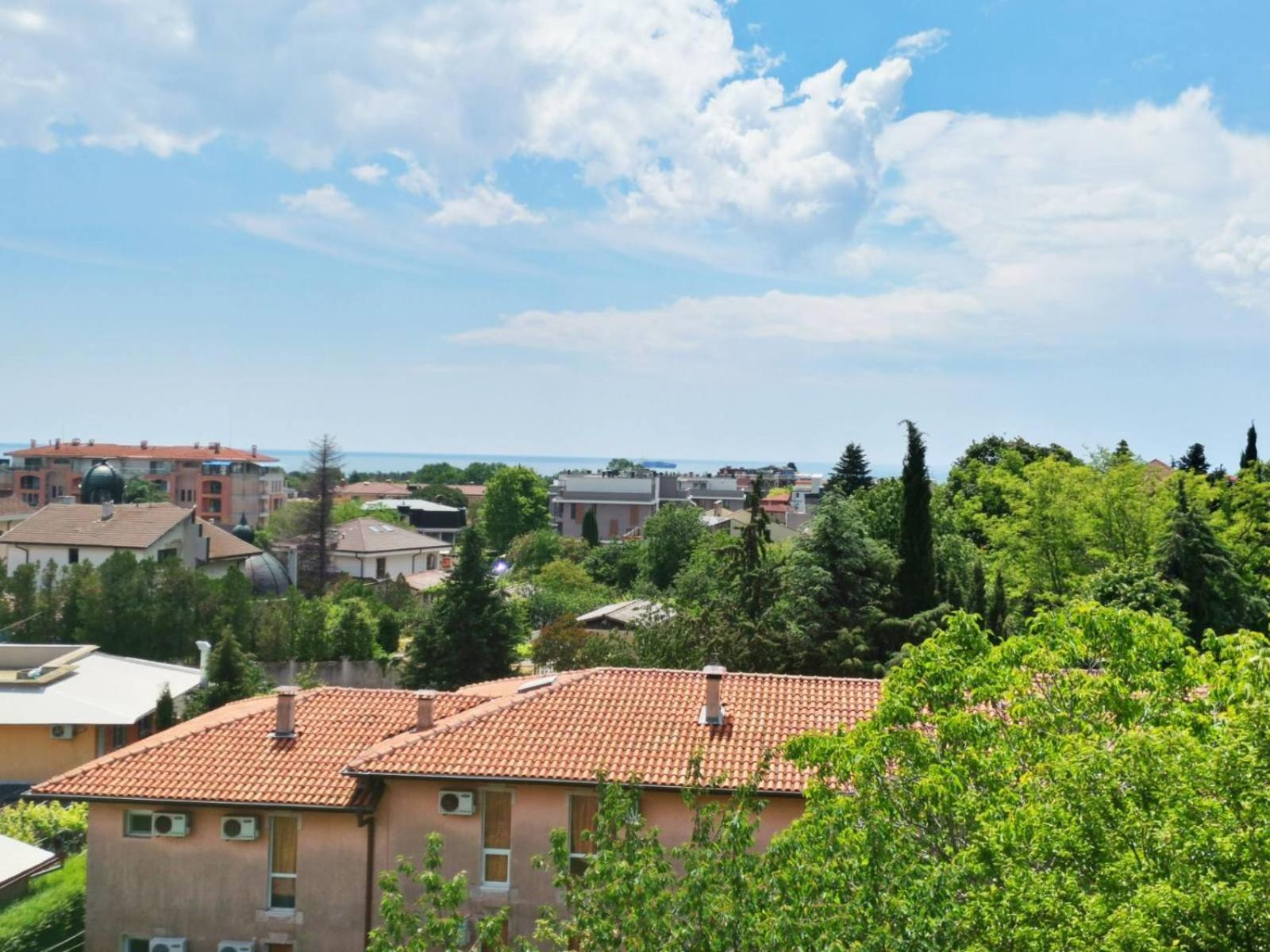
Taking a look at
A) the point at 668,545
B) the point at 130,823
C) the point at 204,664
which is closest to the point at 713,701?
the point at 130,823

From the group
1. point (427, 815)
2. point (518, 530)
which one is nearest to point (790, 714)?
point (427, 815)

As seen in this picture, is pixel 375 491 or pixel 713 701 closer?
pixel 713 701

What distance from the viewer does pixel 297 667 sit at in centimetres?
4041

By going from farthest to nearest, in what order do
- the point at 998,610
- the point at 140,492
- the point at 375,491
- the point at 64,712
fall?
the point at 375,491 < the point at 140,492 < the point at 998,610 < the point at 64,712

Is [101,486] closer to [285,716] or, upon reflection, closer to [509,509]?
[509,509]

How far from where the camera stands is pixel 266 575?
58.0 m

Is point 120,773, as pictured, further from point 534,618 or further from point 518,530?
point 518,530

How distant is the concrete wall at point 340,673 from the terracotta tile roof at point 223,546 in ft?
58.6

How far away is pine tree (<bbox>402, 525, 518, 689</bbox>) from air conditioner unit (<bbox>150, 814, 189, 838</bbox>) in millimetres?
17390

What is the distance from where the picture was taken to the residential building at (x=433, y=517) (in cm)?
11262

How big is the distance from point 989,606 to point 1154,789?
82.3ft

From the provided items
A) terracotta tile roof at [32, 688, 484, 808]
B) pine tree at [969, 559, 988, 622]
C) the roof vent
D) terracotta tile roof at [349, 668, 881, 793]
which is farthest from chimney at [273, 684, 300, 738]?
pine tree at [969, 559, 988, 622]

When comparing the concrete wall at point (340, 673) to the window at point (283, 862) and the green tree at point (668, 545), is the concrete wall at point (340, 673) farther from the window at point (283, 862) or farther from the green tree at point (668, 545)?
the green tree at point (668, 545)

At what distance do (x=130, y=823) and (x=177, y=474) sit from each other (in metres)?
104
